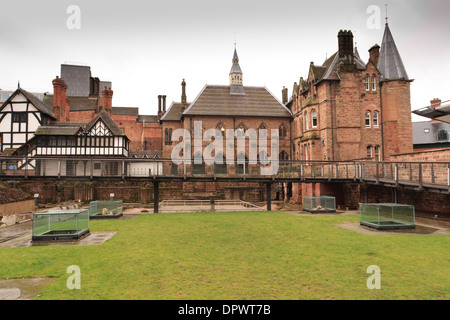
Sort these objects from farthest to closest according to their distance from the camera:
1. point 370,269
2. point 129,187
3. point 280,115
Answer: point 280,115, point 129,187, point 370,269

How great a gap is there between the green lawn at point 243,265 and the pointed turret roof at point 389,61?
2298 centimetres

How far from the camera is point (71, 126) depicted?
3566 centimetres

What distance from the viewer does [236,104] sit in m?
39.3

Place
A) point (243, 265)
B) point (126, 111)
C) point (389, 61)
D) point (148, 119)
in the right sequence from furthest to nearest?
point (126, 111)
point (148, 119)
point (389, 61)
point (243, 265)

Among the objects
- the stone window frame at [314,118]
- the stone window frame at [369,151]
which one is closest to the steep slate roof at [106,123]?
the stone window frame at [314,118]

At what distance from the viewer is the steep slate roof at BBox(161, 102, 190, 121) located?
42534 millimetres

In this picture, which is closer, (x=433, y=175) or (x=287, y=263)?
(x=287, y=263)

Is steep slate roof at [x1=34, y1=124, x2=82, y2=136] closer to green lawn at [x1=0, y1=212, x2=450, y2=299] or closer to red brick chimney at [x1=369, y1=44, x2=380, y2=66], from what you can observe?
green lawn at [x1=0, y1=212, x2=450, y2=299]

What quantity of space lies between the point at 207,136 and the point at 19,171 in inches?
814

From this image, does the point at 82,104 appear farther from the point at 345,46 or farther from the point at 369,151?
the point at 369,151

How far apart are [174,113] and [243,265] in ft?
123

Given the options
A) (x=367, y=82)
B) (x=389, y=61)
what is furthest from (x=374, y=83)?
(x=389, y=61)
